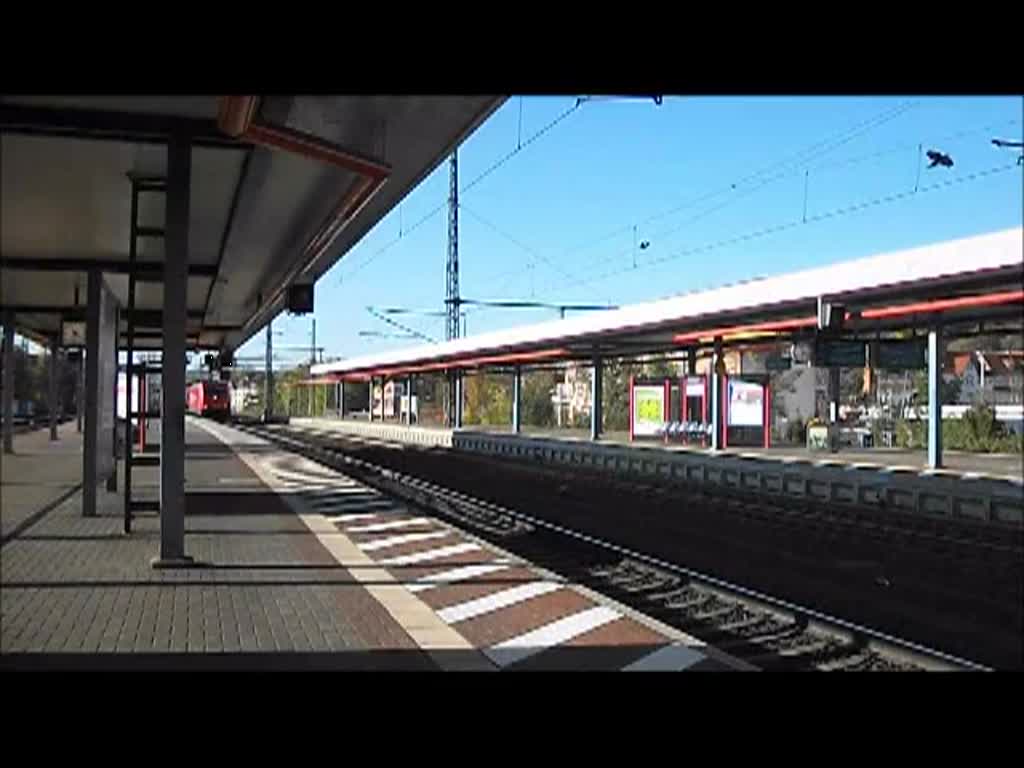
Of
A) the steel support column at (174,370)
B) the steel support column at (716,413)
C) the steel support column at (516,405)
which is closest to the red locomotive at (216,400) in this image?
the steel support column at (174,370)

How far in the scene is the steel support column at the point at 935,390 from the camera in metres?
9.09

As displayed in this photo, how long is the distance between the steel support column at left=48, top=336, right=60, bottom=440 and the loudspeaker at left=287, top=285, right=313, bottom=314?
8.04m

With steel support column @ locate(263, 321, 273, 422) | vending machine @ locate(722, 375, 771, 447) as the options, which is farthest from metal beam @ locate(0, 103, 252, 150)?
vending machine @ locate(722, 375, 771, 447)

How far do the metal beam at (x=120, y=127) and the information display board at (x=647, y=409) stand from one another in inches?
1396

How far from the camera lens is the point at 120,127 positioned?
9.38m

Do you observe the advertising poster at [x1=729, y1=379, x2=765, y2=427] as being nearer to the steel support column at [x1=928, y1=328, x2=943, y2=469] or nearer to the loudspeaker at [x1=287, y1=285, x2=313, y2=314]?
the steel support column at [x1=928, y1=328, x2=943, y2=469]

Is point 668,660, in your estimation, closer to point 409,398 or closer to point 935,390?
point 935,390

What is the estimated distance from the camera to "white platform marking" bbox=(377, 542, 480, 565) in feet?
42.8

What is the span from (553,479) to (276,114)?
83.0ft

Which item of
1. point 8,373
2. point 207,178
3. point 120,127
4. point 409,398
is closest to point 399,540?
point 207,178

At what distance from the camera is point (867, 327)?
940 cm
